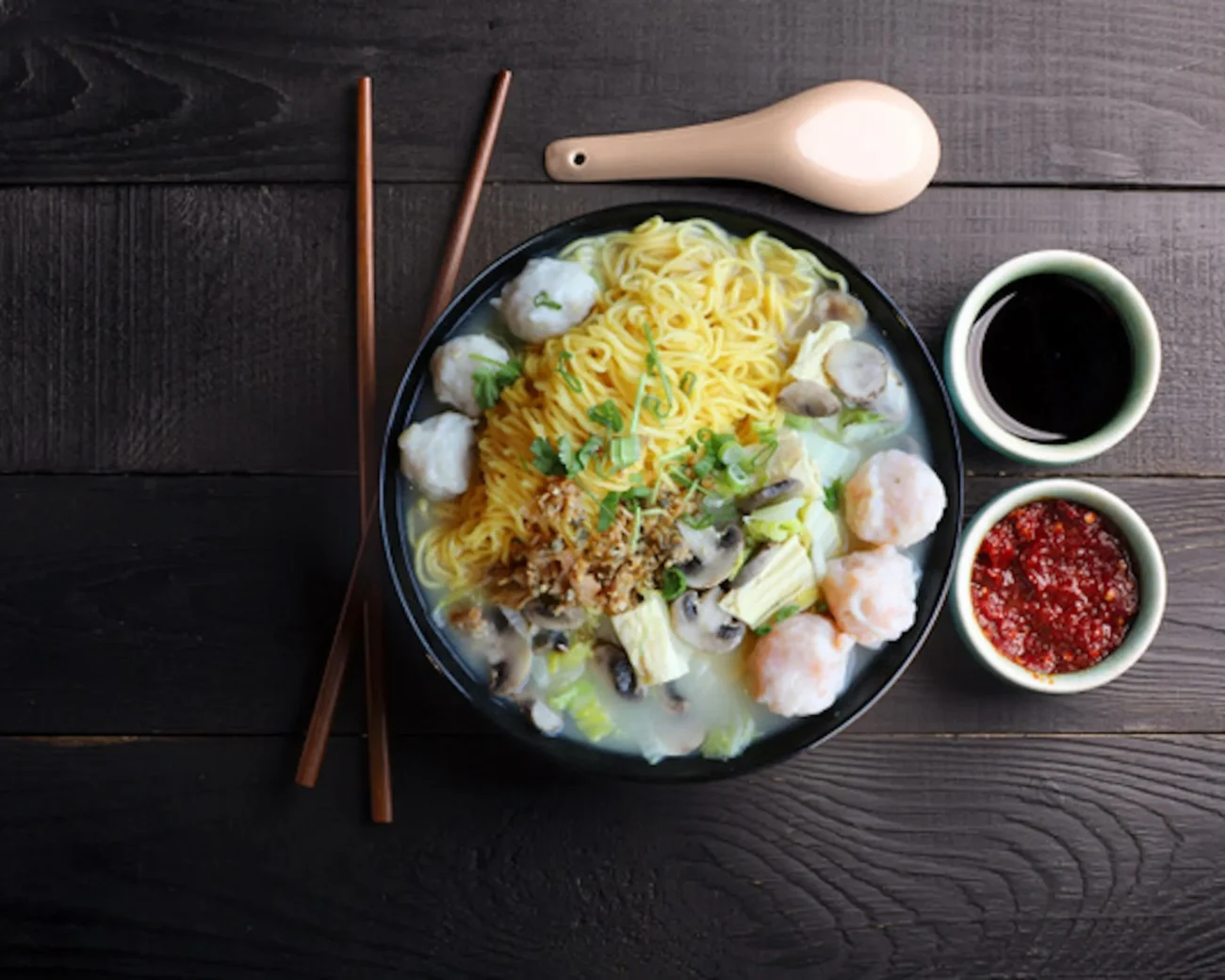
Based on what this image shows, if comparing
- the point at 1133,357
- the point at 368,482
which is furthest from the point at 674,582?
the point at 1133,357

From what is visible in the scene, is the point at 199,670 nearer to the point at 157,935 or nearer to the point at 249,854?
the point at 249,854

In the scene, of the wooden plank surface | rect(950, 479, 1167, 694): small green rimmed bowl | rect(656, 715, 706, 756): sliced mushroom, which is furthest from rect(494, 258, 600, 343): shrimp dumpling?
rect(950, 479, 1167, 694): small green rimmed bowl

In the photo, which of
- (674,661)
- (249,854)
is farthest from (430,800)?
(674,661)

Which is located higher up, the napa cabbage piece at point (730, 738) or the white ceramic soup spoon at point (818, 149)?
the white ceramic soup spoon at point (818, 149)

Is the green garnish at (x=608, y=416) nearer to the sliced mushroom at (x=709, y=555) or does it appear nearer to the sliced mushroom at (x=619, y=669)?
the sliced mushroom at (x=709, y=555)

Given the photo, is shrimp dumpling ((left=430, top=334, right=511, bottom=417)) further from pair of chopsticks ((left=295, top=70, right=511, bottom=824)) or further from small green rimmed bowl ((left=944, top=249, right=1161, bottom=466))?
small green rimmed bowl ((left=944, top=249, right=1161, bottom=466))

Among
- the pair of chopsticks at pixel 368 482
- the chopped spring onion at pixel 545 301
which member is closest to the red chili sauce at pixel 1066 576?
the chopped spring onion at pixel 545 301

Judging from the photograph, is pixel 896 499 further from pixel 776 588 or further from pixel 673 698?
pixel 673 698
